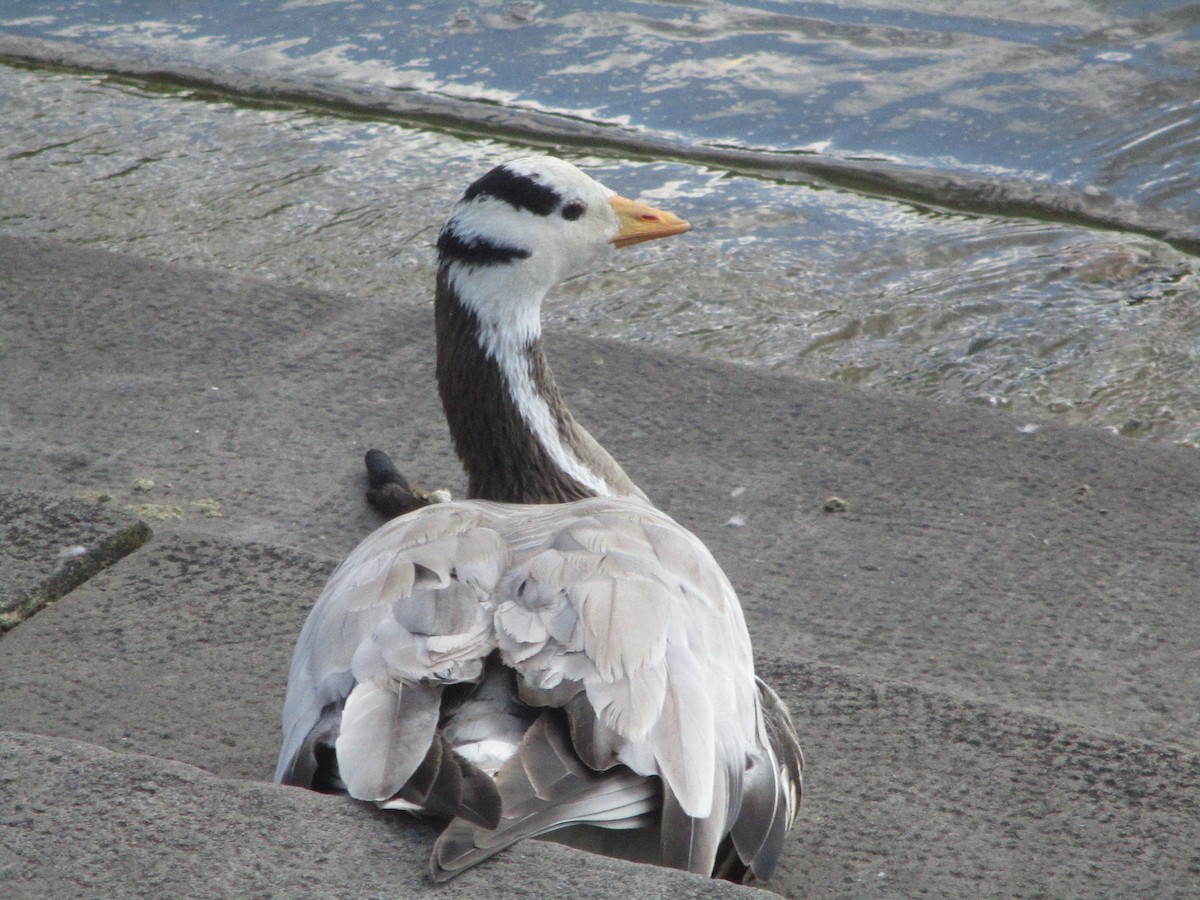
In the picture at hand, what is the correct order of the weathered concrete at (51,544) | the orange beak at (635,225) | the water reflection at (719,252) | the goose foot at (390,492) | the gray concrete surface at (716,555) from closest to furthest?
1. the gray concrete surface at (716,555)
2. the weathered concrete at (51,544)
3. the orange beak at (635,225)
4. the goose foot at (390,492)
5. the water reflection at (719,252)

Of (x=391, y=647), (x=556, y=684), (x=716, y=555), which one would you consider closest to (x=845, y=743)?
(x=716, y=555)

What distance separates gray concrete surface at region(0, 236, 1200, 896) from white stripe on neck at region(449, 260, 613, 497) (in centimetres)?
69

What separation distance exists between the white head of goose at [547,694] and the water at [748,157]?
2.75 metres

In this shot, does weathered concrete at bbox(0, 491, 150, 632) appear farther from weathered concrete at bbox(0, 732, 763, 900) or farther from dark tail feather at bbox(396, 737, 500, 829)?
dark tail feather at bbox(396, 737, 500, 829)

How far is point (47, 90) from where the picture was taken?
303 inches

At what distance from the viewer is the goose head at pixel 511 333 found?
3426mm

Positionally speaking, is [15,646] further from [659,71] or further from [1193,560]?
[659,71]

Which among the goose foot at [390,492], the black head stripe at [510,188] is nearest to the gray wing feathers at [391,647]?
the black head stripe at [510,188]

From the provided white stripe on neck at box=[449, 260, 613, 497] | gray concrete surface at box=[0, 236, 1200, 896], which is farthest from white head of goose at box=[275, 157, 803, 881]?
white stripe on neck at box=[449, 260, 613, 497]

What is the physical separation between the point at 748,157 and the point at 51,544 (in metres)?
4.78

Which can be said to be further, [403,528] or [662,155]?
[662,155]

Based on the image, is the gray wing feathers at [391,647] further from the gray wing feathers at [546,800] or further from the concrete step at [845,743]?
the concrete step at [845,743]

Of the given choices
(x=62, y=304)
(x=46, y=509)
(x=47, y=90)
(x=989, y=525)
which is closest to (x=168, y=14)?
(x=47, y=90)

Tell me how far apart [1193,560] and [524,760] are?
2538mm
